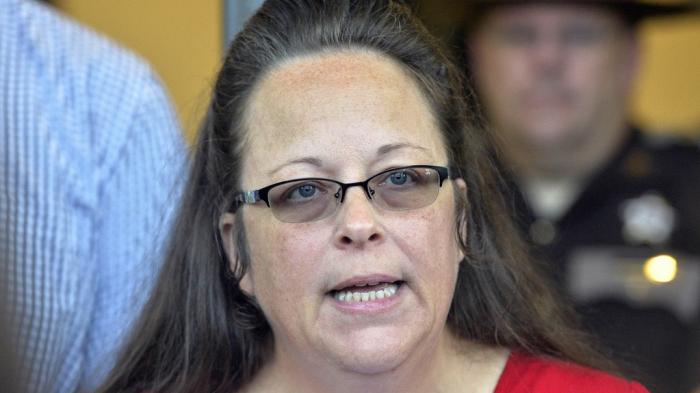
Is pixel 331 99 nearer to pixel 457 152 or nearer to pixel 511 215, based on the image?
pixel 457 152

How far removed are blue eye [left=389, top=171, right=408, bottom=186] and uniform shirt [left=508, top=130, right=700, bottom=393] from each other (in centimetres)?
153

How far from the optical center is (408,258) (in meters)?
1.88

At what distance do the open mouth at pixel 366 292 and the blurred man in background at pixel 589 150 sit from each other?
1.78 meters

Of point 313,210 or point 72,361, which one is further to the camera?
point 72,361

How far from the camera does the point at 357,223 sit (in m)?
1.85

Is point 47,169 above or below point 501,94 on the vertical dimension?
below

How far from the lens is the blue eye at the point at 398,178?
1.93m

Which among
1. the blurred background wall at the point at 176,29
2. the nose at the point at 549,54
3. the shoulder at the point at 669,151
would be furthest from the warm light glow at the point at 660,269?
the blurred background wall at the point at 176,29

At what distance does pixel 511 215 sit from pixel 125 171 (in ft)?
2.54

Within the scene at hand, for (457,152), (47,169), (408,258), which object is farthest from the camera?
(47,169)

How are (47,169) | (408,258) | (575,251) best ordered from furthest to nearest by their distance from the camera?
1. (575,251)
2. (47,169)
3. (408,258)

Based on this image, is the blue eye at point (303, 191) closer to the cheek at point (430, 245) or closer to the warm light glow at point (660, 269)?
the cheek at point (430, 245)

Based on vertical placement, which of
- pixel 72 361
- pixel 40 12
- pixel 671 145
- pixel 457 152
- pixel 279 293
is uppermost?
pixel 671 145

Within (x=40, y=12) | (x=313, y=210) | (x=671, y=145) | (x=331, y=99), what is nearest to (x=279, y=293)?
(x=313, y=210)
